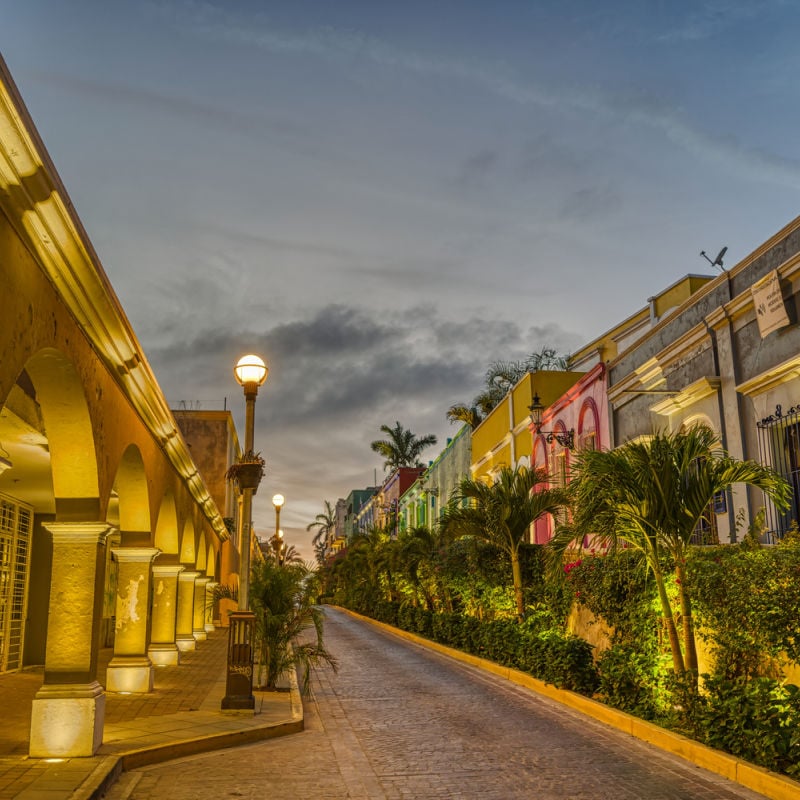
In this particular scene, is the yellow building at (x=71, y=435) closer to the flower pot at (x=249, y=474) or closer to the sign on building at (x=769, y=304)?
the flower pot at (x=249, y=474)

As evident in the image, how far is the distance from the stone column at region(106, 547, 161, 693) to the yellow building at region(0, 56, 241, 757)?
0.02 m

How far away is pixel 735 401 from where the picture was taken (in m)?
13.4

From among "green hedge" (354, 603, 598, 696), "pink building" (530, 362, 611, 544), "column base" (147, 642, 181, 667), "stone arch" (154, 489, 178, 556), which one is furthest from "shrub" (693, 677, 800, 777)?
"column base" (147, 642, 181, 667)

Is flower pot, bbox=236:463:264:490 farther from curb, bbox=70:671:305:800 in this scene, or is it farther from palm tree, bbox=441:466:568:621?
palm tree, bbox=441:466:568:621

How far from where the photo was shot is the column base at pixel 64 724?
27.8ft

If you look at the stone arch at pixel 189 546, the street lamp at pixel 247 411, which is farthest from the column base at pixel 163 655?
the street lamp at pixel 247 411

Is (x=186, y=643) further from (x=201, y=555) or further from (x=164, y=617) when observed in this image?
(x=164, y=617)

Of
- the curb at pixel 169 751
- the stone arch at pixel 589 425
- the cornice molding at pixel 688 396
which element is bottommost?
the curb at pixel 169 751

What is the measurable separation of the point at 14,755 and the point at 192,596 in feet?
48.4

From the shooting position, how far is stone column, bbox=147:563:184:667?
18.1m

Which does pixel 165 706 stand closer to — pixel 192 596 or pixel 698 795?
pixel 698 795

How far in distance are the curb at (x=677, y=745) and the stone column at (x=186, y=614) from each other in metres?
10.1

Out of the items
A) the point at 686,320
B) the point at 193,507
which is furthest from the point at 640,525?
the point at 193,507

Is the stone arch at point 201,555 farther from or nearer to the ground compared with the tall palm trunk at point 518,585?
farther from the ground
